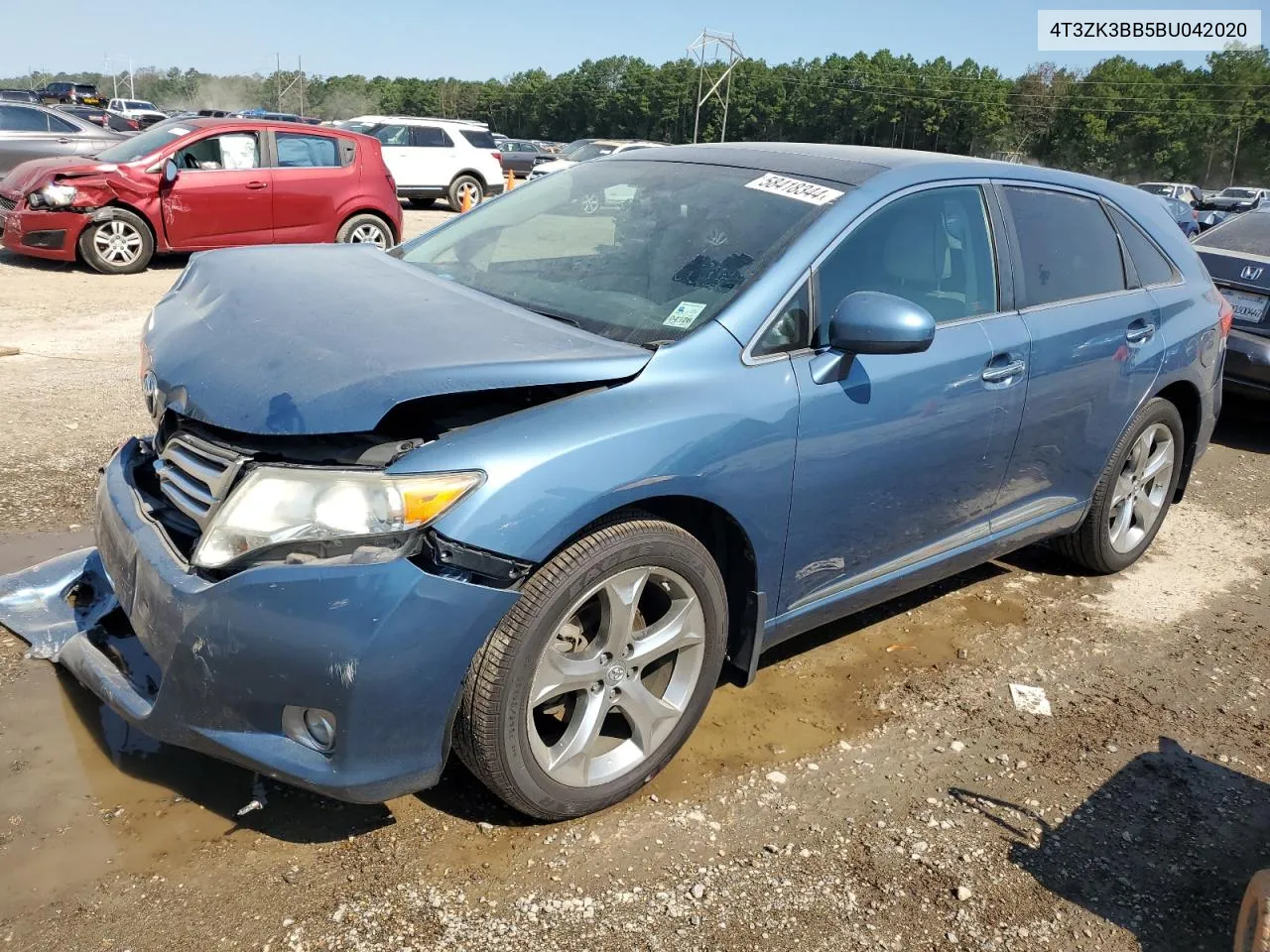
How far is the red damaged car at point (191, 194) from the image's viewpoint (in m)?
10.2

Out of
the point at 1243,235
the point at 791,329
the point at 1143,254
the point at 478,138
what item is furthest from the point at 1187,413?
the point at 478,138

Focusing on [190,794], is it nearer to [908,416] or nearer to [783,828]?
[783,828]

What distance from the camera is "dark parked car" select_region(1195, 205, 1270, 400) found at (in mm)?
6793

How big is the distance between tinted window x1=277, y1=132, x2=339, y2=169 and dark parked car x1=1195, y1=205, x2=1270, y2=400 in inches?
343

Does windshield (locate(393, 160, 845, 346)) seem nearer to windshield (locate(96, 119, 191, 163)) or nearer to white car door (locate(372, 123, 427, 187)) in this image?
windshield (locate(96, 119, 191, 163))

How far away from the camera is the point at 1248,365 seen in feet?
22.3

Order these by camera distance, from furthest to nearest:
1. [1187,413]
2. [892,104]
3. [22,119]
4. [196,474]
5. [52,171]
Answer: [892,104] < [22,119] < [52,171] < [1187,413] < [196,474]

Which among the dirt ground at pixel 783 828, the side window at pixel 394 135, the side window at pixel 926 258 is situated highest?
the side window at pixel 394 135

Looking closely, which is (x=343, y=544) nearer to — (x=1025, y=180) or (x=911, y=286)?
(x=911, y=286)

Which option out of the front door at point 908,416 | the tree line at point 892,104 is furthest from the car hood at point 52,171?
the tree line at point 892,104

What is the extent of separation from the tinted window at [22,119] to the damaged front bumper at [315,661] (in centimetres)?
1428

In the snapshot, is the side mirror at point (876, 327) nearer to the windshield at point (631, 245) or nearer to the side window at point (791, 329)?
the side window at point (791, 329)

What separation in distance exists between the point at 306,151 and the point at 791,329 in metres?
9.85

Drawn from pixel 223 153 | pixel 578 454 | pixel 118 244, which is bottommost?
pixel 578 454
